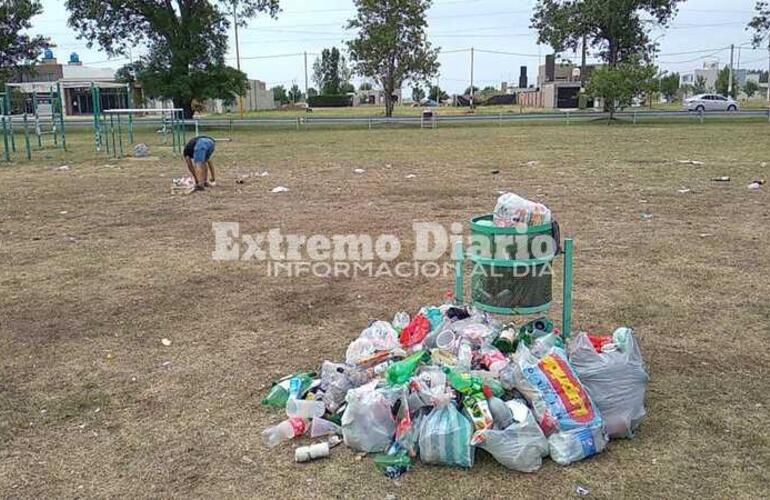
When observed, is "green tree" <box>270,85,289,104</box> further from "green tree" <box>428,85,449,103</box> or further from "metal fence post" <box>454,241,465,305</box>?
"metal fence post" <box>454,241,465,305</box>

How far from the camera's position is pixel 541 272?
3.69 m

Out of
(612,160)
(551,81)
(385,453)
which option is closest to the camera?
(385,453)

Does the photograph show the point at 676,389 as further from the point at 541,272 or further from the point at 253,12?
the point at 253,12

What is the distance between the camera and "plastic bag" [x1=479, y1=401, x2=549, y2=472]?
2.91 meters

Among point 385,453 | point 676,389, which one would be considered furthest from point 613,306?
point 385,453

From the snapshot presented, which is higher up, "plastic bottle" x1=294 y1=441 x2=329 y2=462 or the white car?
the white car

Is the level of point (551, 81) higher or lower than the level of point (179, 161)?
higher

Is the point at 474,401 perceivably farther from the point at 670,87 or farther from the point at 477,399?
the point at 670,87

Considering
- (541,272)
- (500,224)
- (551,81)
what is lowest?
(541,272)

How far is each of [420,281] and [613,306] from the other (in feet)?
5.26

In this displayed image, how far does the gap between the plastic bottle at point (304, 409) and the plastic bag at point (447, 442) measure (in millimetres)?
597

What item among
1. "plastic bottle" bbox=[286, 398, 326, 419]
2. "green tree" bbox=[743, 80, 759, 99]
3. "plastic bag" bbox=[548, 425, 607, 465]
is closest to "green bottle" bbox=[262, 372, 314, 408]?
"plastic bottle" bbox=[286, 398, 326, 419]

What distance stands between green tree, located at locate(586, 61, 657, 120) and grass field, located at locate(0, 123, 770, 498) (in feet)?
64.4

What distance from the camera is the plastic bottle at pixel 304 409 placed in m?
3.34
